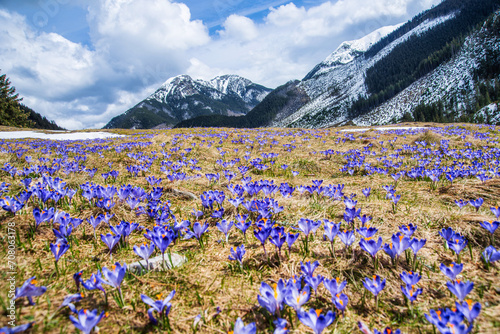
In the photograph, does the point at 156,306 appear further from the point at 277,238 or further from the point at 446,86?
the point at 446,86

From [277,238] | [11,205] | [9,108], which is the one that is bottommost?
[277,238]

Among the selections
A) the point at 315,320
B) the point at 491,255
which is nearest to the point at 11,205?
the point at 315,320

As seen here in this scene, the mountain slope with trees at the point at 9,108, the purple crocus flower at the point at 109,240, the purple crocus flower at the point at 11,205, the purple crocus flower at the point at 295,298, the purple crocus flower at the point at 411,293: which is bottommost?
the purple crocus flower at the point at 411,293

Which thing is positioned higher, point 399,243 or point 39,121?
point 39,121

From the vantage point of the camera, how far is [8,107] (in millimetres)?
Result: 54188

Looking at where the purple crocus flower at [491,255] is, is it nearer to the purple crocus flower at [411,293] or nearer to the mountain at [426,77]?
the purple crocus flower at [411,293]

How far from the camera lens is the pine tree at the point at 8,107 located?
2045 inches

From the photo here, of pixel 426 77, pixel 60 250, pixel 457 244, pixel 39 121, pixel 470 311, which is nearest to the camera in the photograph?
pixel 470 311

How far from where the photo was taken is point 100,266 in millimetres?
2375

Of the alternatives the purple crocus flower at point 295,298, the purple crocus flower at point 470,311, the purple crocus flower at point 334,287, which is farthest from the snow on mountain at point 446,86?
the purple crocus flower at point 295,298

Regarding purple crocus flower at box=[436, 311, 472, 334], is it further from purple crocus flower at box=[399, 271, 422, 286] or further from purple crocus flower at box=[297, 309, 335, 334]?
purple crocus flower at box=[297, 309, 335, 334]

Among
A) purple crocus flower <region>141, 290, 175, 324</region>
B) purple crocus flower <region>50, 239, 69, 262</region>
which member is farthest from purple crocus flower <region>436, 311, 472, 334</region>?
purple crocus flower <region>50, 239, 69, 262</region>

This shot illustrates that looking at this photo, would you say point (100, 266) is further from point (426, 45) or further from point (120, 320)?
point (426, 45)

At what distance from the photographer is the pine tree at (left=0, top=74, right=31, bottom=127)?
2045 inches
